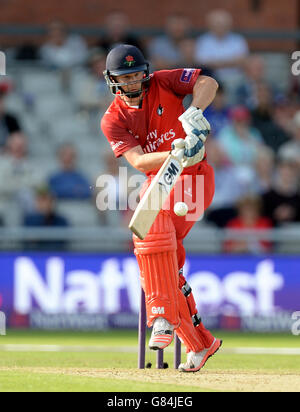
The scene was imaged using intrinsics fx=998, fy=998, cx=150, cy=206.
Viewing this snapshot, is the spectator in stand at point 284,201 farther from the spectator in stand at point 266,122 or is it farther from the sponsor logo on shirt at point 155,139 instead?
the sponsor logo on shirt at point 155,139

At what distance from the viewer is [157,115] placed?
7715 millimetres

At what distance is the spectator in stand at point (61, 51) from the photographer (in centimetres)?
1585

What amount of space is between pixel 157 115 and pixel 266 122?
7445 mm

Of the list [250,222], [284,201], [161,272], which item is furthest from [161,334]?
[284,201]

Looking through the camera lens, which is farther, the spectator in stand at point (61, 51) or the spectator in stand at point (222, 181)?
the spectator in stand at point (61, 51)

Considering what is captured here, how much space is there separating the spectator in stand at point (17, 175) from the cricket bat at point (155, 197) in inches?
266

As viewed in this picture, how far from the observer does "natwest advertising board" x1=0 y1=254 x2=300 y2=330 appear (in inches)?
500

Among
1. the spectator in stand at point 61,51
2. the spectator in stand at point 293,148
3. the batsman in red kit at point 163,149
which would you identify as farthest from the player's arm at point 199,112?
the spectator in stand at point 61,51

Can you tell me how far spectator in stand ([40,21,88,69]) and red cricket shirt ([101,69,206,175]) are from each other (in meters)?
8.27

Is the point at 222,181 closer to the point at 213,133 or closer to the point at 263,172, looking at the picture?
the point at 263,172

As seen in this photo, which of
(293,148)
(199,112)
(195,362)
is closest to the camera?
(199,112)

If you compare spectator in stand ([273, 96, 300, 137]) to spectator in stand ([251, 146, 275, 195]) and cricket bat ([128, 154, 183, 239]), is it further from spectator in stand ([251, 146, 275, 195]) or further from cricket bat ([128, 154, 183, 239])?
cricket bat ([128, 154, 183, 239])

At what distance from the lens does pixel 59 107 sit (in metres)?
15.9
